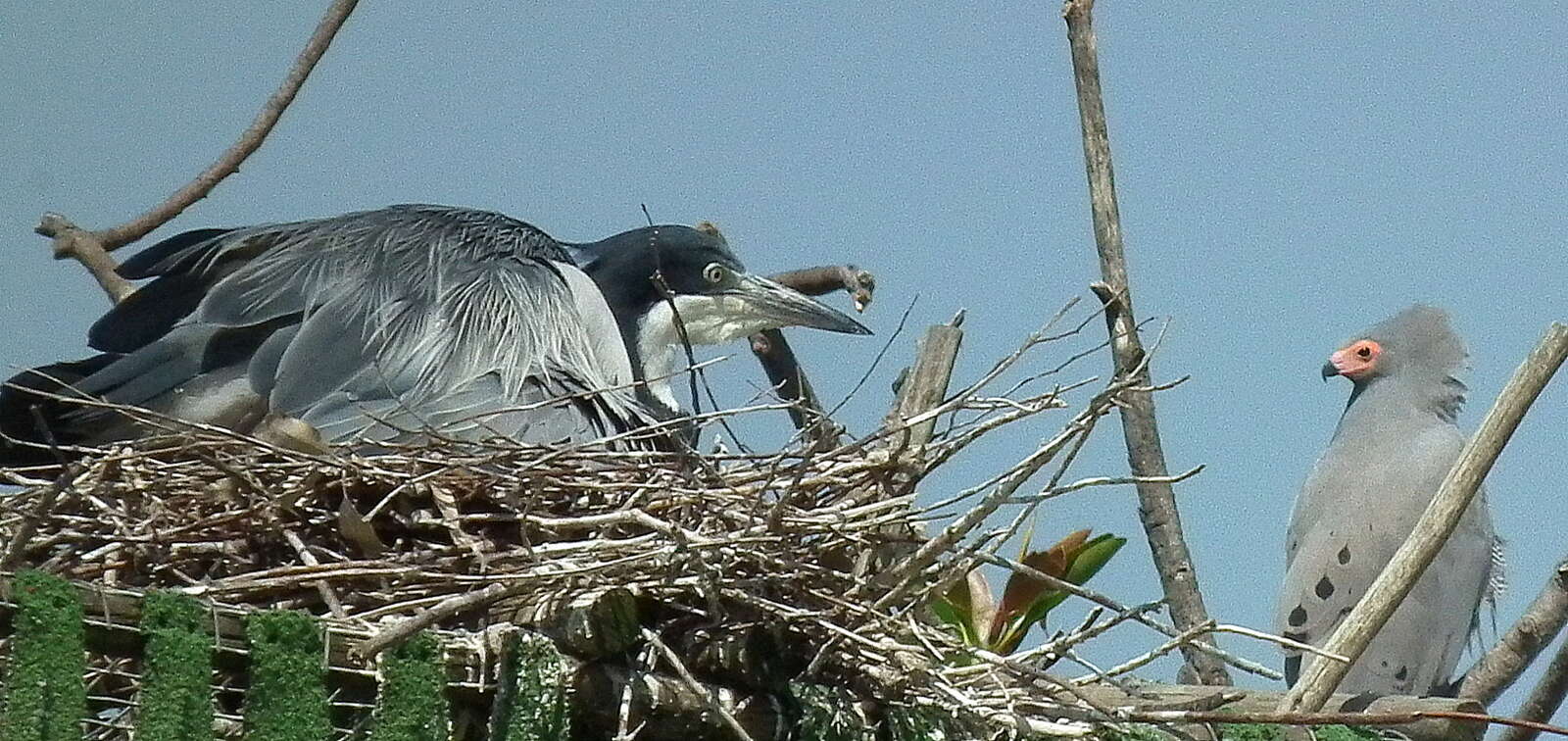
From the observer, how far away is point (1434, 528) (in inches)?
95.1

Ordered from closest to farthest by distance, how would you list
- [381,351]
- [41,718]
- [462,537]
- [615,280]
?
1. [41,718]
2. [462,537]
3. [381,351]
4. [615,280]

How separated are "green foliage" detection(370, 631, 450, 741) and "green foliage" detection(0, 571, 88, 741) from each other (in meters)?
0.28

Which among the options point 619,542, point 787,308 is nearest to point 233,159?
point 787,308

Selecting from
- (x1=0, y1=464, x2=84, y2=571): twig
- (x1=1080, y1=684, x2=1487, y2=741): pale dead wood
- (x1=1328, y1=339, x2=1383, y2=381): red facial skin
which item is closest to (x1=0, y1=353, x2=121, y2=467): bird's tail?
(x1=0, y1=464, x2=84, y2=571): twig

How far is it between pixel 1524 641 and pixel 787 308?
4.62 feet

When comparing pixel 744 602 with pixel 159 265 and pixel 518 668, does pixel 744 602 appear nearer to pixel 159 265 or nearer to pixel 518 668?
pixel 518 668

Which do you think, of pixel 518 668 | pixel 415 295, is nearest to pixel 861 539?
pixel 518 668

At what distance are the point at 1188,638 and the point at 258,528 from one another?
1115mm

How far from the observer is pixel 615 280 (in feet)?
12.3

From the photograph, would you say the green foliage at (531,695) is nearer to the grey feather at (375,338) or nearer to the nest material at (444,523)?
the nest material at (444,523)

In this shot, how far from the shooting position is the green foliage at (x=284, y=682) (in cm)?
177

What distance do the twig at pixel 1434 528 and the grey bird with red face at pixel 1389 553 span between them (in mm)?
2081

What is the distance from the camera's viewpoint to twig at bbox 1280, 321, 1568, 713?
92.1 inches

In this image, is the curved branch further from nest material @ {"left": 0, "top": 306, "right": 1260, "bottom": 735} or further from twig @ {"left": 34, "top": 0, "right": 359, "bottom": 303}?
nest material @ {"left": 0, "top": 306, "right": 1260, "bottom": 735}
